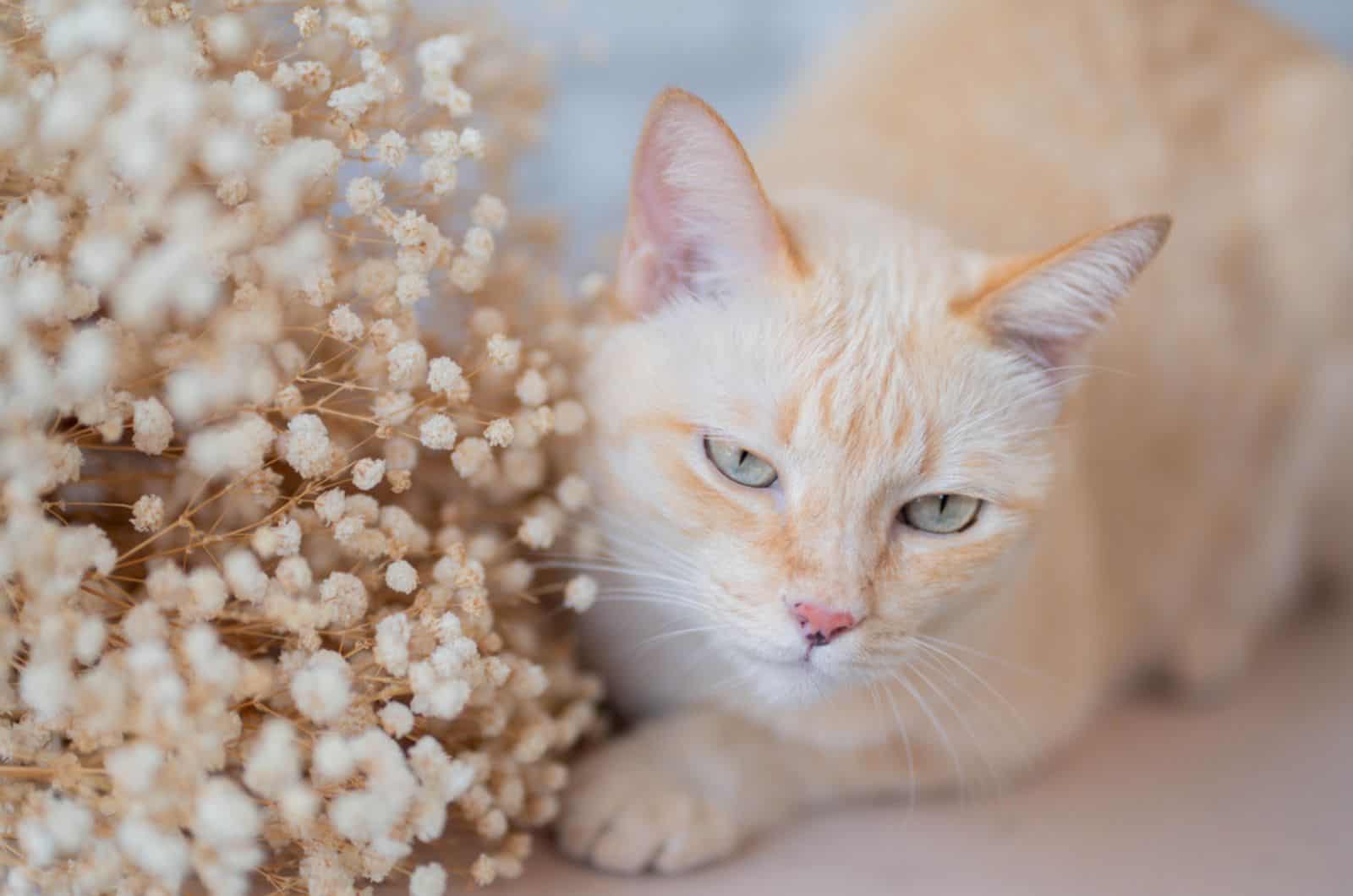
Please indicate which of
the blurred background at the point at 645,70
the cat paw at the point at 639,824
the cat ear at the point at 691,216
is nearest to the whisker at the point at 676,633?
the cat paw at the point at 639,824

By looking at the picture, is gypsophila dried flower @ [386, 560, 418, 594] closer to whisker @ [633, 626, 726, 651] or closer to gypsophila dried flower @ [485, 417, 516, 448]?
gypsophila dried flower @ [485, 417, 516, 448]

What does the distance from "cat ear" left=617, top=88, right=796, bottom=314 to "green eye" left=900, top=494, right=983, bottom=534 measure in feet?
0.88

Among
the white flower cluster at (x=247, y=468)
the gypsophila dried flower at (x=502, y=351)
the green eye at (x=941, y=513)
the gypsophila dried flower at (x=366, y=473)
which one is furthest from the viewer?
the green eye at (x=941, y=513)

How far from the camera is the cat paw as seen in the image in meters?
1.30

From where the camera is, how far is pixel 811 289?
1.25 m

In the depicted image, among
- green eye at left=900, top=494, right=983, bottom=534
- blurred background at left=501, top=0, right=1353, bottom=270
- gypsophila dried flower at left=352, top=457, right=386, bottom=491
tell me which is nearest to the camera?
gypsophila dried flower at left=352, top=457, right=386, bottom=491

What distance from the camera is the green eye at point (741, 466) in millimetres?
1224

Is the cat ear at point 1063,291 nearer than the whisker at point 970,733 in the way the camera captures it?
Yes

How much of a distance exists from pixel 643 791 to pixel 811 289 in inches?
22.0

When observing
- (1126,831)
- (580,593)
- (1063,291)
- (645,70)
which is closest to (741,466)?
(580,593)

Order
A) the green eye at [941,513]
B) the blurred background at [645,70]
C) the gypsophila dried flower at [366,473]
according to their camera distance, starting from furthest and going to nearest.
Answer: the blurred background at [645,70]
the green eye at [941,513]
the gypsophila dried flower at [366,473]

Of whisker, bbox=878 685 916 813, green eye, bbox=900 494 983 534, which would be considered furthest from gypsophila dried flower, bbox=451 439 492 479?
whisker, bbox=878 685 916 813

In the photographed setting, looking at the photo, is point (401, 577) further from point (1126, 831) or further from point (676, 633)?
point (1126, 831)

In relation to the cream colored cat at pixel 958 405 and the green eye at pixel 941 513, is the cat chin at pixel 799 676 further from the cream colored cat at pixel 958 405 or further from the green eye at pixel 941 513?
the green eye at pixel 941 513
